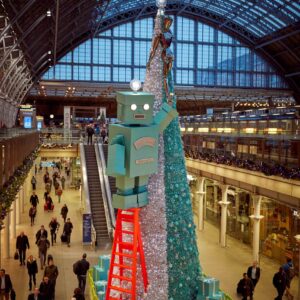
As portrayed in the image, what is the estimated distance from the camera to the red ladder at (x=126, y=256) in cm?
734

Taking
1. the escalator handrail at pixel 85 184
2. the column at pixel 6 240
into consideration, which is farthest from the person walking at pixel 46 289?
the escalator handrail at pixel 85 184

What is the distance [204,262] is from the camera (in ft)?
59.7

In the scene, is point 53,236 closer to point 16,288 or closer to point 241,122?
point 16,288

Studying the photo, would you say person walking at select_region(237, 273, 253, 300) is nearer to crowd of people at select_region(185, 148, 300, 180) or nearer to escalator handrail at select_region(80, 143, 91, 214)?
crowd of people at select_region(185, 148, 300, 180)

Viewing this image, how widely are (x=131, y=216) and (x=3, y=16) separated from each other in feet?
64.6

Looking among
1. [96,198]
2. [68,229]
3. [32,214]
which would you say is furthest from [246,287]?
[32,214]

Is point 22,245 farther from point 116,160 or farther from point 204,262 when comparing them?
point 116,160

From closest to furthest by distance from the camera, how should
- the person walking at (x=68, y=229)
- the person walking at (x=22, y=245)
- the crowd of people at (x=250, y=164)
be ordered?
1. the crowd of people at (x=250, y=164)
2. the person walking at (x=22, y=245)
3. the person walking at (x=68, y=229)

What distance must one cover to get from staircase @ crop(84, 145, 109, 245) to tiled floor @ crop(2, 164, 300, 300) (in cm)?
91

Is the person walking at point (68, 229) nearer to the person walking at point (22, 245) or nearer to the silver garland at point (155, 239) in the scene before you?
the person walking at point (22, 245)

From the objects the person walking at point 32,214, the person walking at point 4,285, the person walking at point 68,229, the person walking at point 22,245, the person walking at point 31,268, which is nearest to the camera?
the person walking at point 4,285

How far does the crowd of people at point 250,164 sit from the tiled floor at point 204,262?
11.0 ft

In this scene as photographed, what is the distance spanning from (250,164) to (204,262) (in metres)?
3.81

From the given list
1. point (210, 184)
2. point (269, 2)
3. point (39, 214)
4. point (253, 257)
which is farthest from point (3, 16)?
point (269, 2)
